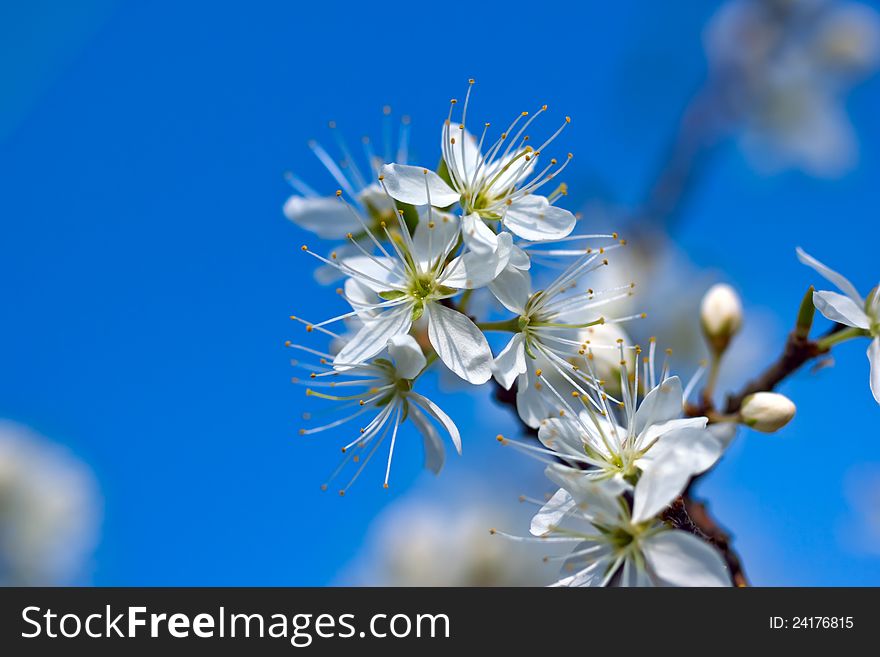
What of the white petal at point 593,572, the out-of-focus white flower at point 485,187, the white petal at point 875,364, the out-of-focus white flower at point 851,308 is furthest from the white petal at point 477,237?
the white petal at point 875,364

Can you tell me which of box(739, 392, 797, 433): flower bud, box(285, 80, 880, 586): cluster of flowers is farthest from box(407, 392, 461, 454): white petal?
box(739, 392, 797, 433): flower bud

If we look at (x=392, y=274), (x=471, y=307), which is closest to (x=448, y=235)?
(x=392, y=274)

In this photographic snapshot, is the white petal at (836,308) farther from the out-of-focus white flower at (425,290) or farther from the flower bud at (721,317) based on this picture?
the out-of-focus white flower at (425,290)

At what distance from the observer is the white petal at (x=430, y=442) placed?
1877 millimetres

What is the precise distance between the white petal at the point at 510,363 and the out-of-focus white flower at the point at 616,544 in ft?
0.77

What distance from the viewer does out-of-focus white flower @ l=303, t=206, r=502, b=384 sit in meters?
1.70

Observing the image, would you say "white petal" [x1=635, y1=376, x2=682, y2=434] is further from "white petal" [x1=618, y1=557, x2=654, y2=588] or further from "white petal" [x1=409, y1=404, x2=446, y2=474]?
"white petal" [x1=409, y1=404, x2=446, y2=474]

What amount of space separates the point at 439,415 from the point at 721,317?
1012 millimetres

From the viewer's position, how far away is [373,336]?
178 cm

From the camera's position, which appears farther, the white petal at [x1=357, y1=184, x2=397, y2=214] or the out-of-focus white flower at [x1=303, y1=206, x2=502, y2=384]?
the white petal at [x1=357, y1=184, x2=397, y2=214]

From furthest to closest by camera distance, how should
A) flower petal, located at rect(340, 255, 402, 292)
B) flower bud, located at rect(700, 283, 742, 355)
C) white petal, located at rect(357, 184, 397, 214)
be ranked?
flower bud, located at rect(700, 283, 742, 355) < white petal, located at rect(357, 184, 397, 214) < flower petal, located at rect(340, 255, 402, 292)

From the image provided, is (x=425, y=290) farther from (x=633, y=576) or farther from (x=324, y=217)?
(x=633, y=576)

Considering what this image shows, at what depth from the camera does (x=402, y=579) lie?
5.82 metres

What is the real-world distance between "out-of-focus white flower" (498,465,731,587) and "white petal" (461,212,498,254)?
0.46m
